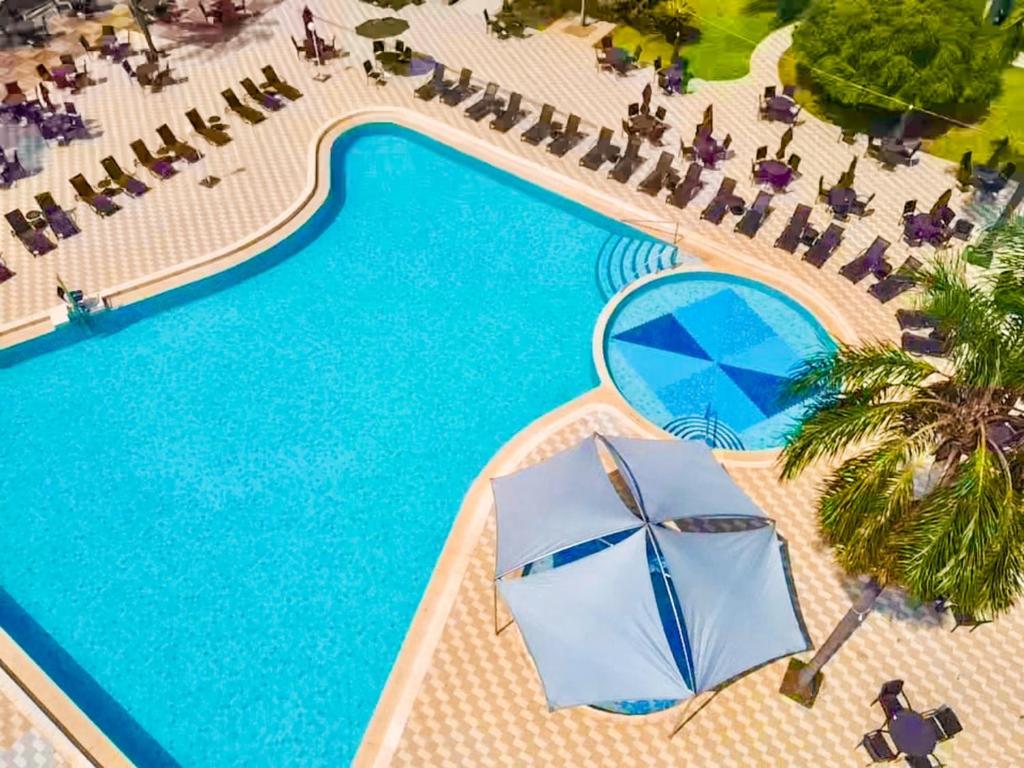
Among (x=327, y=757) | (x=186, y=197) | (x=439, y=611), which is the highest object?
(x=186, y=197)

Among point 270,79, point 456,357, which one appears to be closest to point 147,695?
point 456,357

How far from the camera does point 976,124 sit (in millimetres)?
23594

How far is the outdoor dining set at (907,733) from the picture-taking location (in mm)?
11422

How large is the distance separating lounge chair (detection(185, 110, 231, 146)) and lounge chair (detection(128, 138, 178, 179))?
1570 millimetres

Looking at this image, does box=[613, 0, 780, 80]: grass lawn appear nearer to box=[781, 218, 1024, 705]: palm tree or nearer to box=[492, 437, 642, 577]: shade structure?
box=[492, 437, 642, 577]: shade structure

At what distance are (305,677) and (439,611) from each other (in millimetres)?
2407

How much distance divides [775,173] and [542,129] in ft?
22.2

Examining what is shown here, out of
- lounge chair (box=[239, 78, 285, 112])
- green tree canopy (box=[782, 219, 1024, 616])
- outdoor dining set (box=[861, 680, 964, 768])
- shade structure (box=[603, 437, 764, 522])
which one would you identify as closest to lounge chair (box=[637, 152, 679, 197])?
shade structure (box=[603, 437, 764, 522])

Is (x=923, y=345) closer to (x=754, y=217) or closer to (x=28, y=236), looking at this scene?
(x=754, y=217)

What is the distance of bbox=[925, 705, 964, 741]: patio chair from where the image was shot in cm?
1167

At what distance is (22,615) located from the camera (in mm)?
13531

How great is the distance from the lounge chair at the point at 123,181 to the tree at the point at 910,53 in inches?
766

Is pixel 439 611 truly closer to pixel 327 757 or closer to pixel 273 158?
pixel 327 757

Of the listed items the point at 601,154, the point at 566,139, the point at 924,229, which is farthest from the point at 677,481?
the point at 566,139
